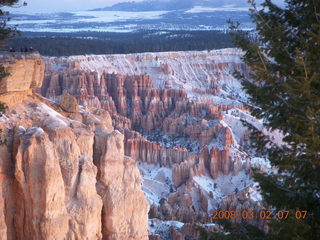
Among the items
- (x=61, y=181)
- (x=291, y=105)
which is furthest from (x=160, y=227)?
(x=291, y=105)

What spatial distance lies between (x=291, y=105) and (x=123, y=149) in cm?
473

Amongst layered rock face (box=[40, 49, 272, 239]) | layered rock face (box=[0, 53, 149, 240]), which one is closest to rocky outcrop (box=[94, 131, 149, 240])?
layered rock face (box=[0, 53, 149, 240])

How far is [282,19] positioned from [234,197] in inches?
692

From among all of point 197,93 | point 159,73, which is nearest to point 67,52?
point 159,73

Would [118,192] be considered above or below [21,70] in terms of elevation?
below

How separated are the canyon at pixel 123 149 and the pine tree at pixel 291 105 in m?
3.69

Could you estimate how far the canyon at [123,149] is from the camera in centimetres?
896

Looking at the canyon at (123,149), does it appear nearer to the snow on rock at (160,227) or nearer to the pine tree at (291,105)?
the snow on rock at (160,227)

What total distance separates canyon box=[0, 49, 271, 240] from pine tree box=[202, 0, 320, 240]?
3.69 meters

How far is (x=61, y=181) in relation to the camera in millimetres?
8977

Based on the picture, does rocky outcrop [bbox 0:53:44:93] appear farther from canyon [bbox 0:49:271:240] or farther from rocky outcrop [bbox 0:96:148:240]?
rocky outcrop [bbox 0:96:148:240]

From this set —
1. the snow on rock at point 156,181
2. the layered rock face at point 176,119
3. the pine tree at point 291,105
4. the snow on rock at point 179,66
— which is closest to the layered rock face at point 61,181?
the layered rock face at point 176,119

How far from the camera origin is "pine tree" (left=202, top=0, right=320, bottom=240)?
5.86 m

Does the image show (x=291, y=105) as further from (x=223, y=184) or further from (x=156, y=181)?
(x=223, y=184)
